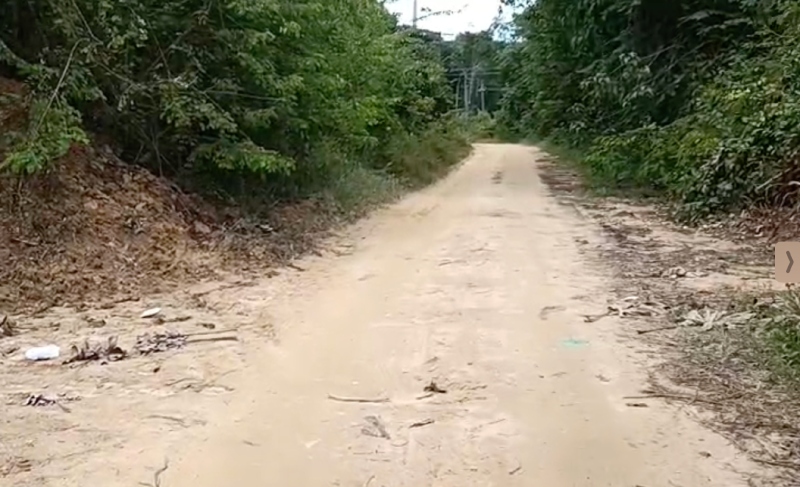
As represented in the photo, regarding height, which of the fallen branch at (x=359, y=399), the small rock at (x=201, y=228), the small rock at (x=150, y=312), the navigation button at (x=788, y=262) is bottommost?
the small rock at (x=150, y=312)

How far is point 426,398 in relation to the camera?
4008 mm

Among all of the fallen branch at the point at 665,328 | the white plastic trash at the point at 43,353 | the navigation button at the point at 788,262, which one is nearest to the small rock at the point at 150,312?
the white plastic trash at the point at 43,353

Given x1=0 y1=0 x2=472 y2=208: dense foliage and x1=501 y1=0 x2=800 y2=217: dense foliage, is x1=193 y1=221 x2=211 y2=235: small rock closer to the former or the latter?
x1=0 y1=0 x2=472 y2=208: dense foliage

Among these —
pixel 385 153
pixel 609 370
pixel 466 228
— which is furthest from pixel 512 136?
pixel 609 370

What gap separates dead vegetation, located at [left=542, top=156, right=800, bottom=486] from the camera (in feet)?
12.1

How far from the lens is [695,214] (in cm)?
974

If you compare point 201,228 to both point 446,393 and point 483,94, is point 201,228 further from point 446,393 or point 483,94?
point 483,94

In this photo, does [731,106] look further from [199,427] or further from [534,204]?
[199,427]

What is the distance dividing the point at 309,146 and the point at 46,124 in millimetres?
3381

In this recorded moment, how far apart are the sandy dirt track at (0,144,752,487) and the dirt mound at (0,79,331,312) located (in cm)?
68

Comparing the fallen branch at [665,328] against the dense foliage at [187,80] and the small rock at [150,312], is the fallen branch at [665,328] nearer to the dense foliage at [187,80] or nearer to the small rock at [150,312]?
the small rock at [150,312]

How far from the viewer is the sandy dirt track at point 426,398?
3.21m

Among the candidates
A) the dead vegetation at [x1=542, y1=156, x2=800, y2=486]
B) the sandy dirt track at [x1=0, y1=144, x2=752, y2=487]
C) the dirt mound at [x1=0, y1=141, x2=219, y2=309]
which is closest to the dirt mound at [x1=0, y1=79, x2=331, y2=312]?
the dirt mound at [x1=0, y1=141, x2=219, y2=309]

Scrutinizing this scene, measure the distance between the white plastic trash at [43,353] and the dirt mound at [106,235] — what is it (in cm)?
98
